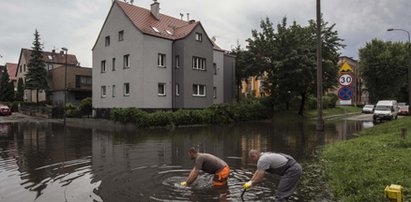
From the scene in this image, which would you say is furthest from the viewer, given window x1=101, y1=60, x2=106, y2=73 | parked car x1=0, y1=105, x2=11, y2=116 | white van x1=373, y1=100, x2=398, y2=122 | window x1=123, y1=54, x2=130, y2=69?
parked car x1=0, y1=105, x2=11, y2=116

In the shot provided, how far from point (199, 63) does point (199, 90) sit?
2.72 meters

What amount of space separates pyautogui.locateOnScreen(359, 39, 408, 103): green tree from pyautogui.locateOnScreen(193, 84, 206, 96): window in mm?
34034

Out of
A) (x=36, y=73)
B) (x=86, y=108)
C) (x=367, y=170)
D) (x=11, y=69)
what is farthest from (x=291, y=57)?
(x=11, y=69)

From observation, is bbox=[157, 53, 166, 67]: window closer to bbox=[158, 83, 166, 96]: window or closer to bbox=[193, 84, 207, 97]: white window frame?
bbox=[158, 83, 166, 96]: window

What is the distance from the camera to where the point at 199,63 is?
3822cm

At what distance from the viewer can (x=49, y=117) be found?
4628cm

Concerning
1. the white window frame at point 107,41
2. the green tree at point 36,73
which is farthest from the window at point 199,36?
the green tree at point 36,73

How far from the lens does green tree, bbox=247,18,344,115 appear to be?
3956cm

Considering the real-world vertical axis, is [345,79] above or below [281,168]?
above

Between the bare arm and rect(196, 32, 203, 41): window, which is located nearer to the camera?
the bare arm

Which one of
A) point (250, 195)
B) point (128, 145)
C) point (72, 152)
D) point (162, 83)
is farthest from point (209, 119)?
point (250, 195)

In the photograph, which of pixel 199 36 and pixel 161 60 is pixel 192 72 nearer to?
pixel 161 60

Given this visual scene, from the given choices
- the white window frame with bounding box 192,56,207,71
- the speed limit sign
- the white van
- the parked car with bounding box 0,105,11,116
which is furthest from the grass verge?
the parked car with bounding box 0,105,11,116

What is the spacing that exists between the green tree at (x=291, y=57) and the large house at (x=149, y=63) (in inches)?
264
